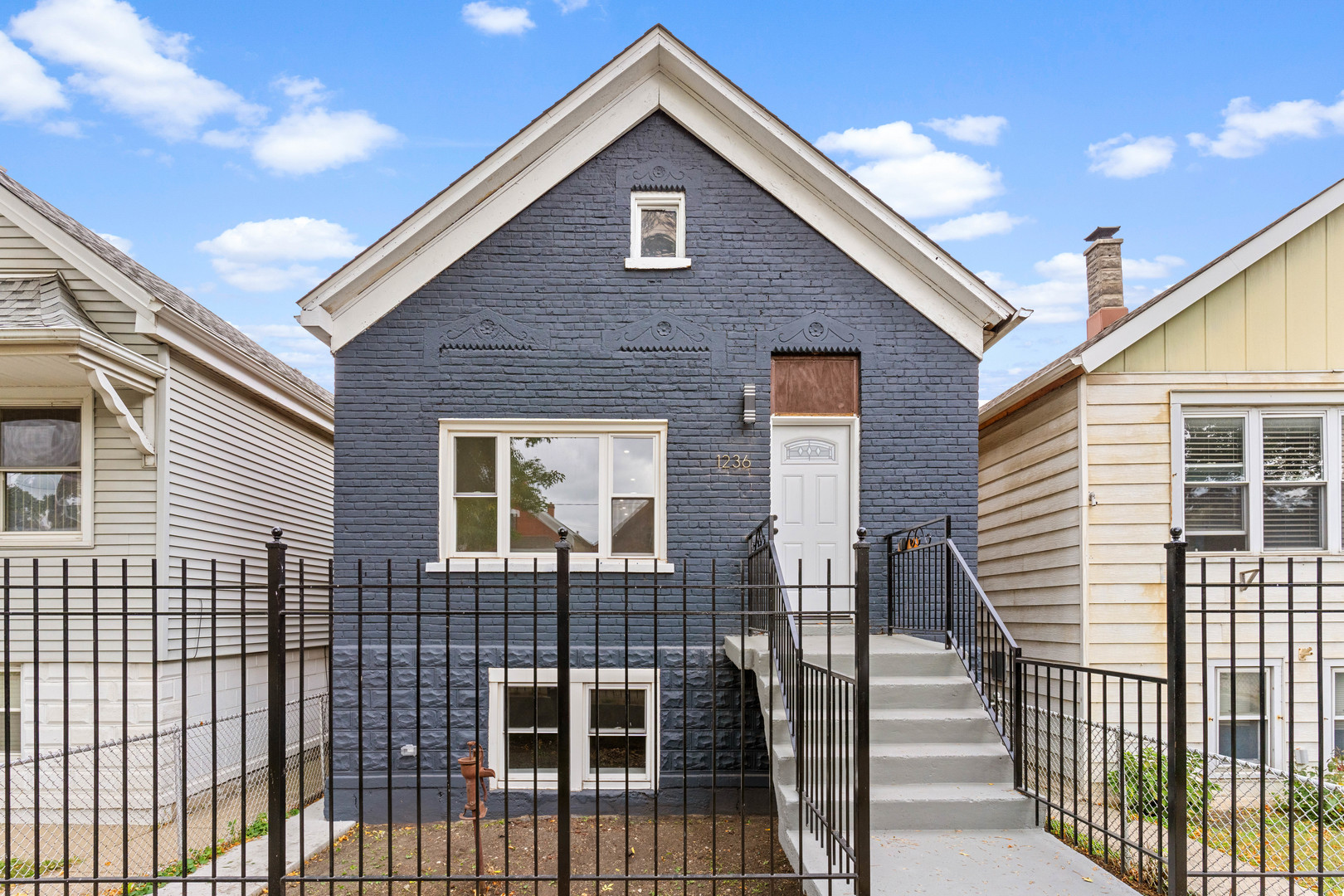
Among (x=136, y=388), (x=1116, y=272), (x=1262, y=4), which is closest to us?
(x=136, y=388)

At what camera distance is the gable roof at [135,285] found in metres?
8.80

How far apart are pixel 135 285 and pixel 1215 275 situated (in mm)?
10893

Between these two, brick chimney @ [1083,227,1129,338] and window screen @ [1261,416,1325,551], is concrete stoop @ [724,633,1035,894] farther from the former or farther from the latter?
brick chimney @ [1083,227,1129,338]

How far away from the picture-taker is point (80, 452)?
30.2ft

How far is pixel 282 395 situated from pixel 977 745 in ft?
31.5

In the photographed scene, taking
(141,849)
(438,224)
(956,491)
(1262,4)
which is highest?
(1262,4)

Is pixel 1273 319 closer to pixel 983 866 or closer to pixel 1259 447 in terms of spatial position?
pixel 1259 447

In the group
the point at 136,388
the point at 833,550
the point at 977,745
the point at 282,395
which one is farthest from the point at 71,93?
the point at 977,745

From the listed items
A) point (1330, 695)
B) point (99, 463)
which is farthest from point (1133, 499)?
point (99, 463)

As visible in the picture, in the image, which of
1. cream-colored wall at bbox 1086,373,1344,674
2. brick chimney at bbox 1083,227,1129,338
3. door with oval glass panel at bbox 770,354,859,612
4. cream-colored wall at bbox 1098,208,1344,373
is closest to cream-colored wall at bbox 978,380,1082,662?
cream-colored wall at bbox 1086,373,1344,674

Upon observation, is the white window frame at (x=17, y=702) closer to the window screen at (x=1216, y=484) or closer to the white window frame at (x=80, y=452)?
the white window frame at (x=80, y=452)

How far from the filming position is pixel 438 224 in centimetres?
903

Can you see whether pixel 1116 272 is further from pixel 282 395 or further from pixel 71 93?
pixel 71 93

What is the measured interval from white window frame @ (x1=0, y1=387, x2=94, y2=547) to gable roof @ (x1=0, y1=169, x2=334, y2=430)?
112cm
